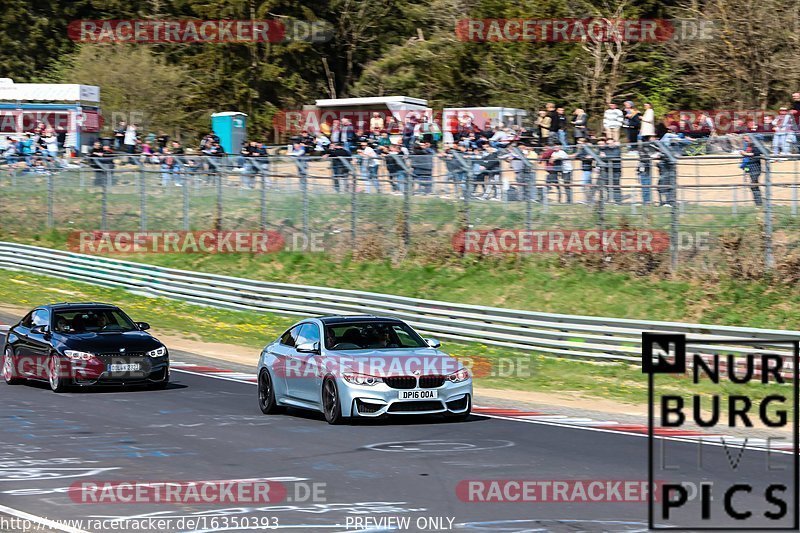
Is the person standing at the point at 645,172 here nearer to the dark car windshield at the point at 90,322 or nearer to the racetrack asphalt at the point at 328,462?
the racetrack asphalt at the point at 328,462

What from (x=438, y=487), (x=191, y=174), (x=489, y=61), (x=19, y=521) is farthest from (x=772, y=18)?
(x=19, y=521)

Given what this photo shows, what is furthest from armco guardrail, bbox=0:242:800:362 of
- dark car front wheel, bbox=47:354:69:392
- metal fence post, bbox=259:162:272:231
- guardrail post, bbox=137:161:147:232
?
dark car front wheel, bbox=47:354:69:392

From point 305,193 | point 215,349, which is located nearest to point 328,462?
point 215,349

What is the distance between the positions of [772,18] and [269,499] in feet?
111

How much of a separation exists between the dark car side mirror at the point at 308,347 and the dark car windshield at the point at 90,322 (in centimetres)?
470

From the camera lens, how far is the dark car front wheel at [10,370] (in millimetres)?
19875

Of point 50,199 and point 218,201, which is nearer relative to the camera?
point 218,201

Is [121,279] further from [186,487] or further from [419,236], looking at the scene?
[186,487]

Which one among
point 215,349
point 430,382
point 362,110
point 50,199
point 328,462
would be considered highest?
point 362,110

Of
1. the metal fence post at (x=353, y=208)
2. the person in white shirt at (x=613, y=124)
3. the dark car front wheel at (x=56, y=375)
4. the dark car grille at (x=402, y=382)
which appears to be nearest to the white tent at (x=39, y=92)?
the metal fence post at (x=353, y=208)

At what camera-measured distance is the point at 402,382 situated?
572 inches

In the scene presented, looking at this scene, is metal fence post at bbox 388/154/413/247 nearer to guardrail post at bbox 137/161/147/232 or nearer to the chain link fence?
the chain link fence

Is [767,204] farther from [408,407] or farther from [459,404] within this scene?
[408,407]

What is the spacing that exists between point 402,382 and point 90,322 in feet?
23.2
